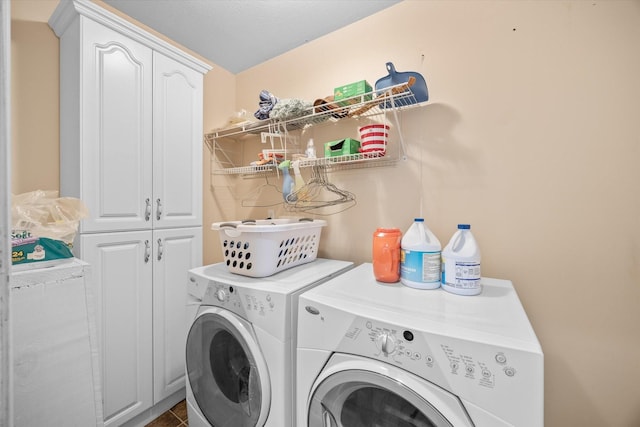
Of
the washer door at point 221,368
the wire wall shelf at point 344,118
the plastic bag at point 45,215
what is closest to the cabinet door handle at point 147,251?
the plastic bag at point 45,215

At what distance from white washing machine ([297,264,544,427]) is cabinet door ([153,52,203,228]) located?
4.07 feet

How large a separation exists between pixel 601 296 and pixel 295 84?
2116 millimetres

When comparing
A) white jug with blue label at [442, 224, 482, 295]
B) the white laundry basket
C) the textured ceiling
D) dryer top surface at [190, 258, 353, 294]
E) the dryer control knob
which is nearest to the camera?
the dryer control knob

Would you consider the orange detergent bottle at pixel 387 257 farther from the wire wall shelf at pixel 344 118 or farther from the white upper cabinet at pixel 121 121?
the white upper cabinet at pixel 121 121

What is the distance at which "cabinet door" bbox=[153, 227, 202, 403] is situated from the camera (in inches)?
64.1

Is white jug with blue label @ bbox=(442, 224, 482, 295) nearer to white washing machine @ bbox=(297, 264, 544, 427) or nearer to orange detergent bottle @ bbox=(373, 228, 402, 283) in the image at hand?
white washing machine @ bbox=(297, 264, 544, 427)

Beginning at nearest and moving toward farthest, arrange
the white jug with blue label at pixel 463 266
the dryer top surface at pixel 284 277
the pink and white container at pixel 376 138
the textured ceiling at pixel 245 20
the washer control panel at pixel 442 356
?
the washer control panel at pixel 442 356 → the white jug with blue label at pixel 463 266 → the dryer top surface at pixel 284 277 → the pink and white container at pixel 376 138 → the textured ceiling at pixel 245 20

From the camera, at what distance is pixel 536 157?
1194 mm

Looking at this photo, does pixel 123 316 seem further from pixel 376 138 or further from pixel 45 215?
pixel 376 138

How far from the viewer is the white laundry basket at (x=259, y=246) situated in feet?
4.08

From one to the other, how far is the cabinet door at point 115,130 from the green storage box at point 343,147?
1.11 m

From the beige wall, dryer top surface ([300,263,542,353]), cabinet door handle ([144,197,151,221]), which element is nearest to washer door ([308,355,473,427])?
dryer top surface ([300,263,542,353])

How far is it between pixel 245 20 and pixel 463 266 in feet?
6.36

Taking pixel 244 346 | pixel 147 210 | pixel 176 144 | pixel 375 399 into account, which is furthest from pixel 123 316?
pixel 375 399
